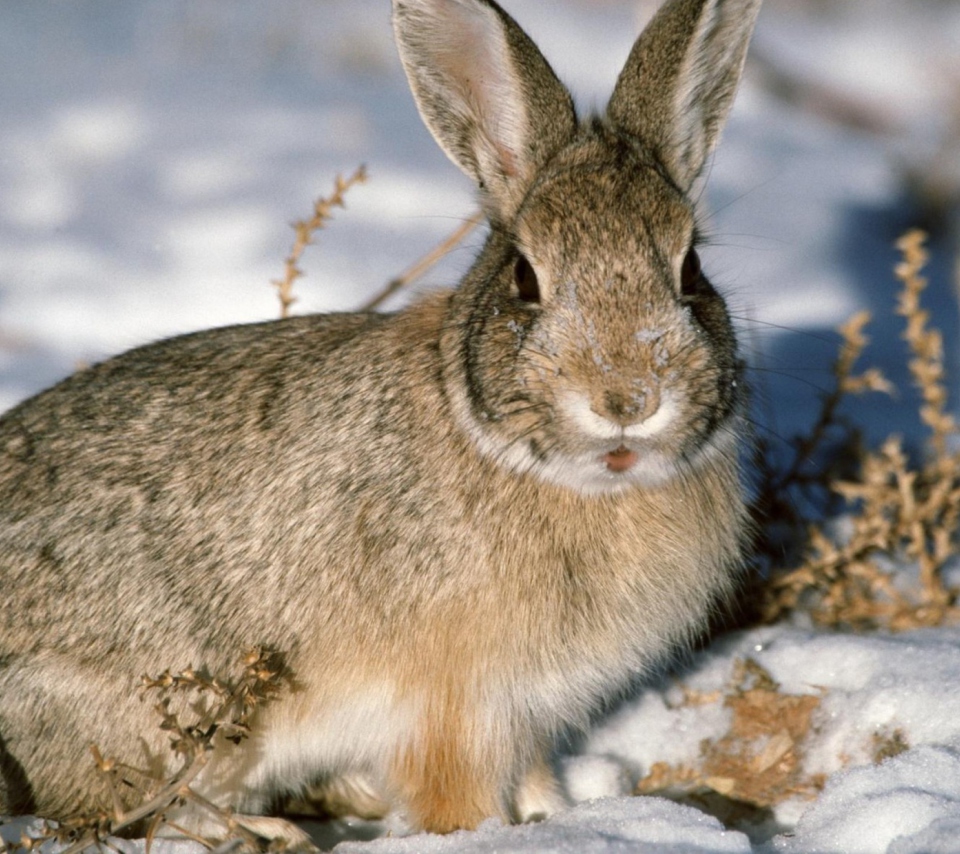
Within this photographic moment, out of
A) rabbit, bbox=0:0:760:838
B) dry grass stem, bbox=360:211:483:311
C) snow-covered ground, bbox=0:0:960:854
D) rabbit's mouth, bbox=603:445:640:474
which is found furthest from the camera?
dry grass stem, bbox=360:211:483:311

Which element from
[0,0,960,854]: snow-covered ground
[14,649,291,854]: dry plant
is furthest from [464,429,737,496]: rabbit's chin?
[14,649,291,854]: dry plant

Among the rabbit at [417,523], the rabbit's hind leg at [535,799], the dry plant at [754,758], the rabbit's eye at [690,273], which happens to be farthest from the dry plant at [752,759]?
the rabbit's eye at [690,273]

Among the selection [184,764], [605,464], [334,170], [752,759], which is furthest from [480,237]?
[184,764]

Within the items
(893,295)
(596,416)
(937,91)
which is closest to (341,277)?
(893,295)

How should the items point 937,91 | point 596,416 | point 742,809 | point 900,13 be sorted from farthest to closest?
point 900,13
point 937,91
point 742,809
point 596,416

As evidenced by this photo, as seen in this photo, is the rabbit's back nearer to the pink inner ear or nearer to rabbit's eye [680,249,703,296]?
the pink inner ear

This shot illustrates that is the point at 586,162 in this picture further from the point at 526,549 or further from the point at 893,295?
the point at 893,295

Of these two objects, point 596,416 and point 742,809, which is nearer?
point 596,416
